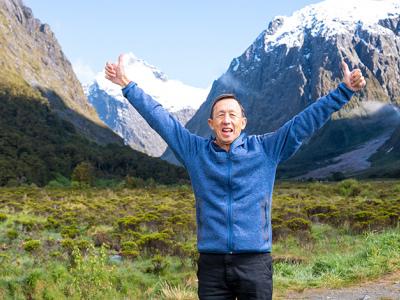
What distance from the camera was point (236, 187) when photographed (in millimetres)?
2213

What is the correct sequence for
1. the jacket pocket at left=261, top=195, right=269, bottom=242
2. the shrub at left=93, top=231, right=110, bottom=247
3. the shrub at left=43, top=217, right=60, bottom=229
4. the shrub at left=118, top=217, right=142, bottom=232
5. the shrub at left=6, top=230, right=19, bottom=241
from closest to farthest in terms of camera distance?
the jacket pocket at left=261, top=195, right=269, bottom=242 → the shrub at left=6, top=230, right=19, bottom=241 → the shrub at left=93, top=231, right=110, bottom=247 → the shrub at left=118, top=217, right=142, bottom=232 → the shrub at left=43, top=217, right=60, bottom=229

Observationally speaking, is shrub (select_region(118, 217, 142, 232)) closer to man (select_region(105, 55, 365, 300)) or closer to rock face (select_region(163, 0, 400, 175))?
man (select_region(105, 55, 365, 300))

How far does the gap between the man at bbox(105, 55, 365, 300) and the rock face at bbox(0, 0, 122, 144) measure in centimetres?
7685

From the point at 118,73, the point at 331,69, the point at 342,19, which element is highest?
the point at 342,19

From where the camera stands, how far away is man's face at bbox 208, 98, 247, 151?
90.5 inches

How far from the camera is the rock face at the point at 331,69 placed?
137375 mm

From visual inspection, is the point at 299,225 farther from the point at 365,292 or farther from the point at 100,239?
the point at 365,292

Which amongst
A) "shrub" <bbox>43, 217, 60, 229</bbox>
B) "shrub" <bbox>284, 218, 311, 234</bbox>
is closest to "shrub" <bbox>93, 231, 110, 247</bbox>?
"shrub" <bbox>43, 217, 60, 229</bbox>

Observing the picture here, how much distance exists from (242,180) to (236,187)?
6 cm

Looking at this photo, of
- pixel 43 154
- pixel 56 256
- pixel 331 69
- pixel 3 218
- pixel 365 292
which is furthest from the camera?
pixel 331 69

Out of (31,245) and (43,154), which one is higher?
(43,154)

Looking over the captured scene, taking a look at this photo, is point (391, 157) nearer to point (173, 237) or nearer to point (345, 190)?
point (345, 190)

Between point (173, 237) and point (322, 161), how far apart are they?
11098cm

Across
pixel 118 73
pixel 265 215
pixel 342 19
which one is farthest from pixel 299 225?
pixel 342 19
